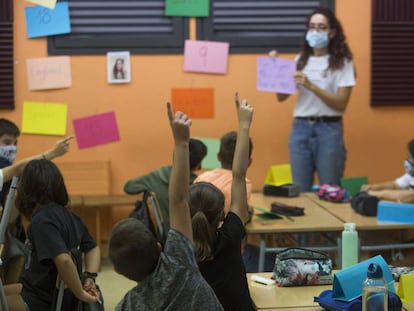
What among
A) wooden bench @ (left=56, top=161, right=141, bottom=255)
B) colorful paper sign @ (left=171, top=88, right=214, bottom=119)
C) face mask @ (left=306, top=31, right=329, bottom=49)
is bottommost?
wooden bench @ (left=56, top=161, right=141, bottom=255)

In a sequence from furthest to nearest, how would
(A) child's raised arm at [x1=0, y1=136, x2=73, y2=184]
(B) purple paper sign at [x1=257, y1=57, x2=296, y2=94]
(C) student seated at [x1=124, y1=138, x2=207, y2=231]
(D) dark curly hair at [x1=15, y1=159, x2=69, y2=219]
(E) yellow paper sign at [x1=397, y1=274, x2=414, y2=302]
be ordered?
(B) purple paper sign at [x1=257, y1=57, x2=296, y2=94] < (C) student seated at [x1=124, y1=138, x2=207, y2=231] < (A) child's raised arm at [x1=0, y1=136, x2=73, y2=184] < (D) dark curly hair at [x1=15, y1=159, x2=69, y2=219] < (E) yellow paper sign at [x1=397, y1=274, x2=414, y2=302]

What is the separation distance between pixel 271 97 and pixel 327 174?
1.07m

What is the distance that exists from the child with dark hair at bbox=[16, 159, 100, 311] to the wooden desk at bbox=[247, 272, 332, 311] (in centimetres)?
67

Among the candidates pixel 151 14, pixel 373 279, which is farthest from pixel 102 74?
pixel 373 279

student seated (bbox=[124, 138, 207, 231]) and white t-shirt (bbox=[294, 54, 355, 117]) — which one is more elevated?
white t-shirt (bbox=[294, 54, 355, 117])

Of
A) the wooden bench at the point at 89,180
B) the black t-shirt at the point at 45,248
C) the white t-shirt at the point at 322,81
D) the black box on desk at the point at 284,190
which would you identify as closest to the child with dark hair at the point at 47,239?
the black t-shirt at the point at 45,248

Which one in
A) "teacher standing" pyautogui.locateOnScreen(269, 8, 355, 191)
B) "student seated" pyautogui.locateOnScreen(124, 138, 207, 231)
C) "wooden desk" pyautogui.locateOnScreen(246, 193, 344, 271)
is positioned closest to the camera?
"wooden desk" pyautogui.locateOnScreen(246, 193, 344, 271)

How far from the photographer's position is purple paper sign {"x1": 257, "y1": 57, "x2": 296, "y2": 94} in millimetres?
4738

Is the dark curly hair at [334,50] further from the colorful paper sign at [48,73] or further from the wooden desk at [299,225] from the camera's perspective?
the colorful paper sign at [48,73]

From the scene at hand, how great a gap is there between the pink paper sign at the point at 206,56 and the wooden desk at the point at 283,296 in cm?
299

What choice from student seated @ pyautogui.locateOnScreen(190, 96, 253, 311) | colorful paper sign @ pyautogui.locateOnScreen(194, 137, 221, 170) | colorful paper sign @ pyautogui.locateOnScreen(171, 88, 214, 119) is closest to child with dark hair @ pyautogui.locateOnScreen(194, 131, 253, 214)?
student seated @ pyautogui.locateOnScreen(190, 96, 253, 311)

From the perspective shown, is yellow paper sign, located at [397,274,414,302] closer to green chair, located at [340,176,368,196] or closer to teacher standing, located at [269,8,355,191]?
green chair, located at [340,176,368,196]

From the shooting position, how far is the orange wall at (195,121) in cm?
534

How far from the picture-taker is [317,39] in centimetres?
464
